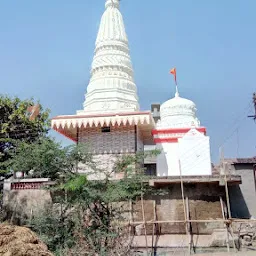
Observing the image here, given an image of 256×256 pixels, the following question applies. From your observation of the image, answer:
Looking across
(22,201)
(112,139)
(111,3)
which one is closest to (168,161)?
(112,139)

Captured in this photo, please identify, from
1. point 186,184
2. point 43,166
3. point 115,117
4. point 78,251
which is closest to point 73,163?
point 43,166

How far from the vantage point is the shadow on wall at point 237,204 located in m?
14.0

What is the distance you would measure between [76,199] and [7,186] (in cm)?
546

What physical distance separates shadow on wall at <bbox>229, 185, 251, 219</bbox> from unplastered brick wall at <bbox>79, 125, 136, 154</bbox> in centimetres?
468

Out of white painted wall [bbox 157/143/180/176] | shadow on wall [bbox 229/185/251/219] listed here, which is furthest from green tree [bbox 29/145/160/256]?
white painted wall [bbox 157/143/180/176]

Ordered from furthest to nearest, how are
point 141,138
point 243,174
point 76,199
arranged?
point 141,138, point 243,174, point 76,199

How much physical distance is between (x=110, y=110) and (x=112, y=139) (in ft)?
5.69

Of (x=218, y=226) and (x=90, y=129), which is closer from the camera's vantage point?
(x=218, y=226)

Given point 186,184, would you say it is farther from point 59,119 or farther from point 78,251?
point 59,119

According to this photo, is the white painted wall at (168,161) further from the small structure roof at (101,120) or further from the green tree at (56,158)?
the green tree at (56,158)

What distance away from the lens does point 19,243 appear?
4.92 meters

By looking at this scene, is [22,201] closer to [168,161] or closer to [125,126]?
[125,126]

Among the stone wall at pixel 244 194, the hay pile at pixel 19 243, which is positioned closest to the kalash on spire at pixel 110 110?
the stone wall at pixel 244 194

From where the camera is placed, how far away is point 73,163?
34.9ft
